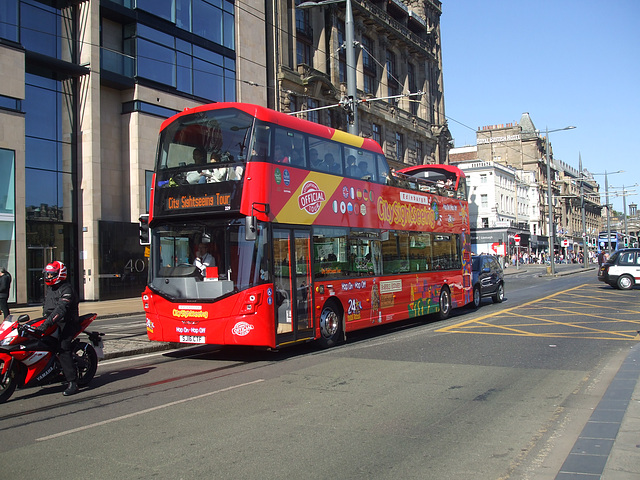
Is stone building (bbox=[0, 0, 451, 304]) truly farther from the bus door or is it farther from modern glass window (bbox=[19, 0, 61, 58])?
the bus door

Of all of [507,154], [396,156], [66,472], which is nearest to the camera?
[66,472]

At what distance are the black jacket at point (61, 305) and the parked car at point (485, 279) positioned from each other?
14.7 meters

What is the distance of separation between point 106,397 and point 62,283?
1.64 metres

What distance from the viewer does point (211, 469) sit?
4770 mm

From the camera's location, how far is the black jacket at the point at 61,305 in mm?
7582

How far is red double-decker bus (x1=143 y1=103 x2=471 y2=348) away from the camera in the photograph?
9820mm

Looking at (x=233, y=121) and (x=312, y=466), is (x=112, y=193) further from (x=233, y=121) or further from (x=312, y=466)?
(x=312, y=466)

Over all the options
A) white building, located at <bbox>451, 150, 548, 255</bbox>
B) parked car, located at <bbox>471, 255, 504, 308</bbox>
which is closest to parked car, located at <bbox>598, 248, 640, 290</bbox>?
parked car, located at <bbox>471, 255, 504, 308</bbox>

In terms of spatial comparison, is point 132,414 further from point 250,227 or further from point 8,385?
point 250,227

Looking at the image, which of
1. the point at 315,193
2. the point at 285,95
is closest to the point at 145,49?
the point at 285,95

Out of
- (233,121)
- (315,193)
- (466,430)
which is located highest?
(233,121)

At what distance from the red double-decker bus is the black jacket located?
244 centimetres

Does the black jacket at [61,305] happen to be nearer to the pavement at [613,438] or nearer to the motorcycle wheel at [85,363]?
the motorcycle wheel at [85,363]

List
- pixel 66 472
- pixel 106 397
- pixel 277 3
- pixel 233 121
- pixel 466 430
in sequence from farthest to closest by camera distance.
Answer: pixel 277 3 → pixel 233 121 → pixel 106 397 → pixel 466 430 → pixel 66 472
